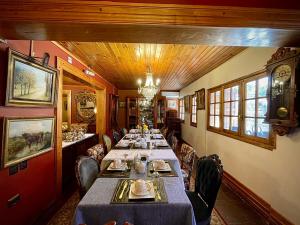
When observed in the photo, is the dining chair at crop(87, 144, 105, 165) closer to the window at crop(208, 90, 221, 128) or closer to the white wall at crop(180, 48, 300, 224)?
the white wall at crop(180, 48, 300, 224)

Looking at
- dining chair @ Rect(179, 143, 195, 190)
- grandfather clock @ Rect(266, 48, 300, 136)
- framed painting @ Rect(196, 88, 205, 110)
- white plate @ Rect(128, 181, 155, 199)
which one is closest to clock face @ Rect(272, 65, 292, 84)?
grandfather clock @ Rect(266, 48, 300, 136)

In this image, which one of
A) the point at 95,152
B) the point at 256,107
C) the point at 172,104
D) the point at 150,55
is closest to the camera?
the point at 95,152

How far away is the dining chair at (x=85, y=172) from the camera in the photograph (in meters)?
1.73

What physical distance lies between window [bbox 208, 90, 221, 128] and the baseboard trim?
4.30 ft

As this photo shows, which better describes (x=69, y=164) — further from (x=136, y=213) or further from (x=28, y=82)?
(x=136, y=213)

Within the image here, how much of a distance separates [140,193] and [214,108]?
3565 mm

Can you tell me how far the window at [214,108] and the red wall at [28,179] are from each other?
3.31m

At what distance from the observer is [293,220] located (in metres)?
2.01

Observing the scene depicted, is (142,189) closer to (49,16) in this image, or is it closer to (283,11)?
(49,16)

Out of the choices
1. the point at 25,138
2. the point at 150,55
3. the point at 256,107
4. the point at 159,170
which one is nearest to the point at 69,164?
the point at 25,138

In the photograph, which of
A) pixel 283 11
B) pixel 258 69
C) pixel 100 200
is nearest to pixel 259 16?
pixel 283 11

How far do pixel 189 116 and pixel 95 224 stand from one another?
6063 millimetres

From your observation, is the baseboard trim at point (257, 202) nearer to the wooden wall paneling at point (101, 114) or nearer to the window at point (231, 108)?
the window at point (231, 108)

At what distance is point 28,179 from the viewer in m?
2.07
